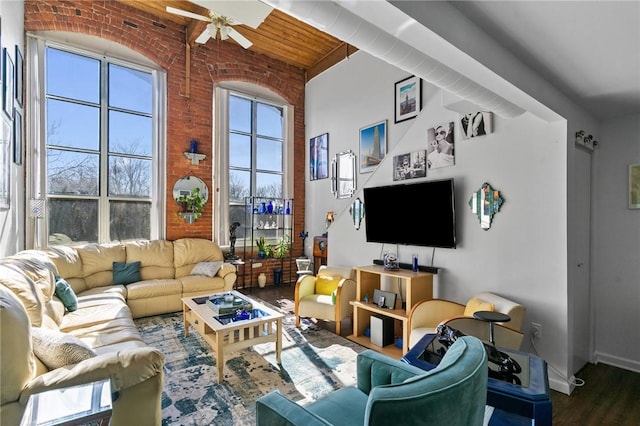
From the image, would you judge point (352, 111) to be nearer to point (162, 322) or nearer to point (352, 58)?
point (352, 58)

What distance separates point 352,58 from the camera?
5438 mm

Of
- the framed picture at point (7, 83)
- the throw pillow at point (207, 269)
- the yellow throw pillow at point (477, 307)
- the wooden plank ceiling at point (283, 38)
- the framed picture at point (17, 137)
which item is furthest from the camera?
the wooden plank ceiling at point (283, 38)

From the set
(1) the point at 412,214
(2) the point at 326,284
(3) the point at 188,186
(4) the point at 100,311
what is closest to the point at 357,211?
(1) the point at 412,214

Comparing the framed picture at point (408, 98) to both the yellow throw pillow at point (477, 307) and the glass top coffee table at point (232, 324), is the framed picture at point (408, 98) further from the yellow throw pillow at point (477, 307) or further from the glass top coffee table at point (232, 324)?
the glass top coffee table at point (232, 324)

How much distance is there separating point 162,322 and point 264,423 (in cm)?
305

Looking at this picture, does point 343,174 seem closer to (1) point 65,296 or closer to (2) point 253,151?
(2) point 253,151

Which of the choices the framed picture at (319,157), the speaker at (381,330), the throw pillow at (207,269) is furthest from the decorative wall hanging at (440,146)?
the throw pillow at (207,269)

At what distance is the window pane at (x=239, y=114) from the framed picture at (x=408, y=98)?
114 inches

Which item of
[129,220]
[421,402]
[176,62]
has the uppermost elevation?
[176,62]

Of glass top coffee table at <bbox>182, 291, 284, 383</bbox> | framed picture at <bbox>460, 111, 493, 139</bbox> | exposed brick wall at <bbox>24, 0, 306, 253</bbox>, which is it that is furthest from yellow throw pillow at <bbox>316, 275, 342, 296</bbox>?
exposed brick wall at <bbox>24, 0, 306, 253</bbox>

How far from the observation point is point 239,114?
19.3 feet

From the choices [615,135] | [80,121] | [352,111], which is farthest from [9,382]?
[352,111]

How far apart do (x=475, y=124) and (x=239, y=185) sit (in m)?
4.24

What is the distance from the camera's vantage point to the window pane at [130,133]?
477 centimetres
